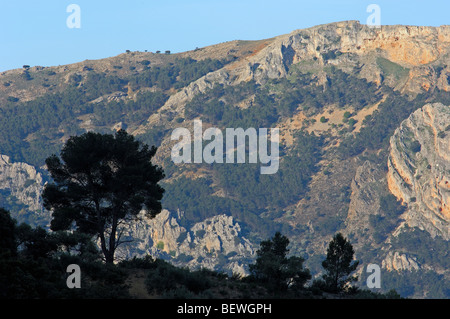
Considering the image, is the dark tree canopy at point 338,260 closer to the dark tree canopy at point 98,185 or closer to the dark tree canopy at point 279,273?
the dark tree canopy at point 279,273

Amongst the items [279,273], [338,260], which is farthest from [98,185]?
[338,260]

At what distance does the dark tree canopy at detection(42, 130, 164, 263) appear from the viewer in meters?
66.3

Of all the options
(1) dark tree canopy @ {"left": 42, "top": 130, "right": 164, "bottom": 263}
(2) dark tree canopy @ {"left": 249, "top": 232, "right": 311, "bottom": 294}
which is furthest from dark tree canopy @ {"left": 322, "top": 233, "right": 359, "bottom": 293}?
(1) dark tree canopy @ {"left": 42, "top": 130, "right": 164, "bottom": 263}

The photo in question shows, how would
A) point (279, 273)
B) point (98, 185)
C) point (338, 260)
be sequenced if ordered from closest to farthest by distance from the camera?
point (279, 273) → point (338, 260) → point (98, 185)

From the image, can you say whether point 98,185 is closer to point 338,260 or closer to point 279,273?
point 279,273

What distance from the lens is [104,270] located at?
55.3m

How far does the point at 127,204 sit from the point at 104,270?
45.1 ft

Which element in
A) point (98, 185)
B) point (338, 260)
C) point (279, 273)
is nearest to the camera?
point (279, 273)

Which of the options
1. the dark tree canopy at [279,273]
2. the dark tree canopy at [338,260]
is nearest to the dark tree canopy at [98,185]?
the dark tree canopy at [279,273]

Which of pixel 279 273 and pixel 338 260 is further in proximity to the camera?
pixel 338 260

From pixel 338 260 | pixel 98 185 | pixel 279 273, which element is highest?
pixel 98 185

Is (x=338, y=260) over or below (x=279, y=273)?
over

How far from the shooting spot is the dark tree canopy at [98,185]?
6631 centimetres

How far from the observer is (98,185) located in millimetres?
67125
